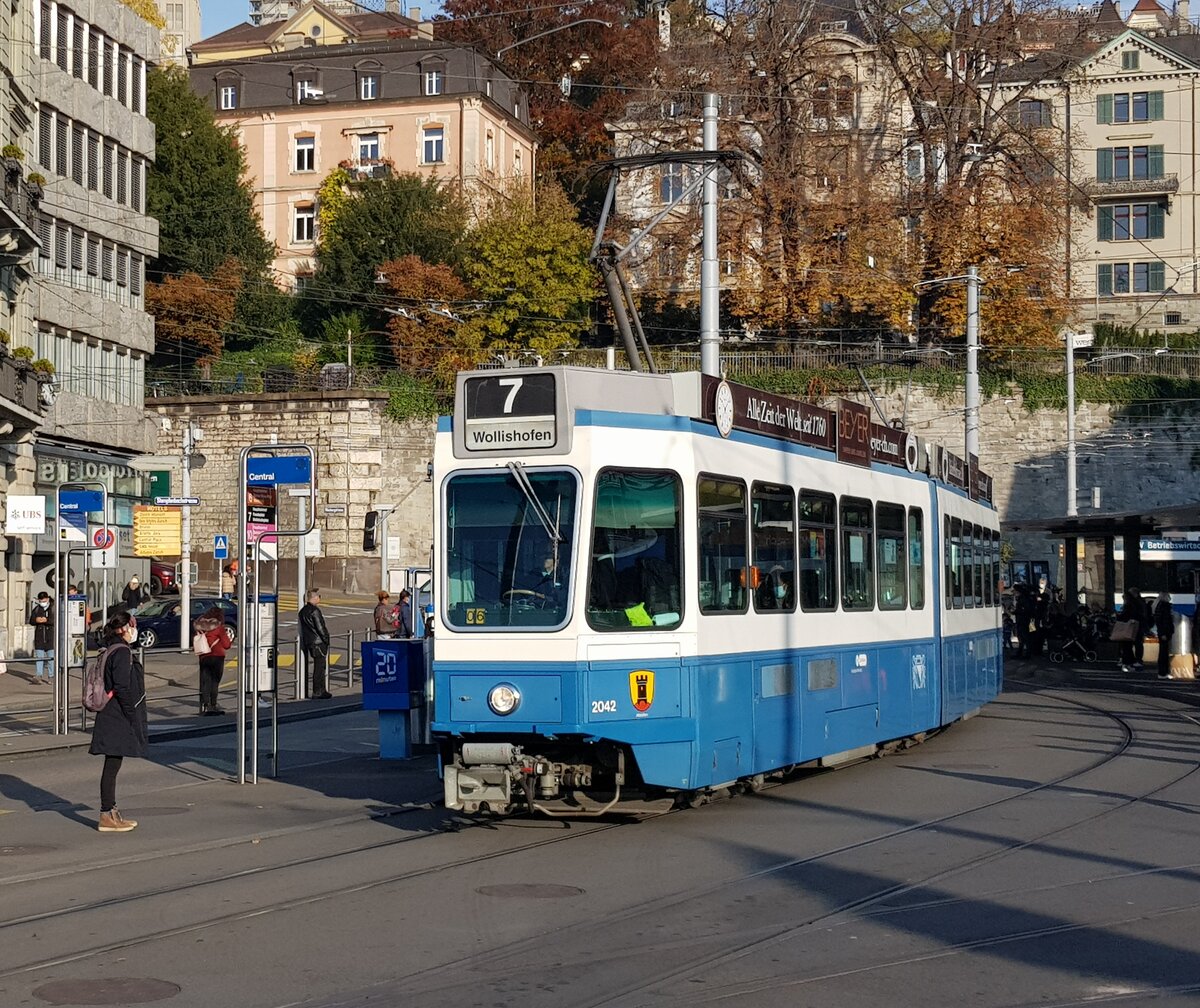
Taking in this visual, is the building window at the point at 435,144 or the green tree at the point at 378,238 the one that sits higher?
the building window at the point at 435,144

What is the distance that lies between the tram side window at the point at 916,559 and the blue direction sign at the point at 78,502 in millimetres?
10612

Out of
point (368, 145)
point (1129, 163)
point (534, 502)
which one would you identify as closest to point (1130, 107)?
point (1129, 163)

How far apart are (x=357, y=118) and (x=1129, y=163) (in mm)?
32220

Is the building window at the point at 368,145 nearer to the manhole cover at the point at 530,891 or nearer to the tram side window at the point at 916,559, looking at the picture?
the tram side window at the point at 916,559

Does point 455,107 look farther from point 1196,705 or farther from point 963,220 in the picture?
point 1196,705

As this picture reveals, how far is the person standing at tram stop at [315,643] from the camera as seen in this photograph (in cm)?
2820

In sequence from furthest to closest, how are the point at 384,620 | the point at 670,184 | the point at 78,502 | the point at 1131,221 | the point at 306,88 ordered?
Answer: the point at 306,88 < the point at 1131,221 < the point at 670,184 < the point at 384,620 < the point at 78,502

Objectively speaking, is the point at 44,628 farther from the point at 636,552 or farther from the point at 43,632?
the point at 636,552

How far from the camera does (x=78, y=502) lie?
75.4 feet

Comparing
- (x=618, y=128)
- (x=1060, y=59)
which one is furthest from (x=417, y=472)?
(x=1060, y=59)

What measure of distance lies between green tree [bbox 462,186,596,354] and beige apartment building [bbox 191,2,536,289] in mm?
12687

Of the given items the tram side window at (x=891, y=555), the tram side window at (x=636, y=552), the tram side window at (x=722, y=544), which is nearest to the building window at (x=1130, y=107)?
the tram side window at (x=891, y=555)

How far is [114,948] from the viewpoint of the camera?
861 centimetres

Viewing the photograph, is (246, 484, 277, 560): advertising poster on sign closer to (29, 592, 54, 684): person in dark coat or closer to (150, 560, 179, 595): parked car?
(29, 592, 54, 684): person in dark coat
